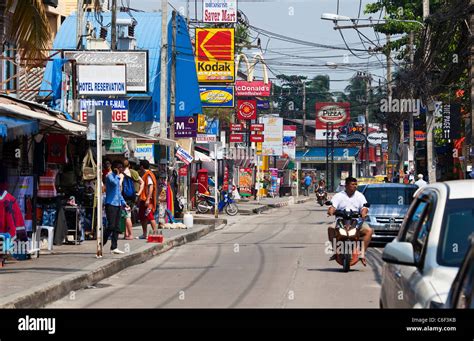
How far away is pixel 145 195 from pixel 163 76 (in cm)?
1027

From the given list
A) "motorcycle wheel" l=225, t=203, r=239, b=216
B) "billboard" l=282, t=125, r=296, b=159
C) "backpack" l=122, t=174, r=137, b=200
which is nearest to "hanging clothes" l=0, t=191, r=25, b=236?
"backpack" l=122, t=174, r=137, b=200

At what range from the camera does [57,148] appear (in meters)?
24.5

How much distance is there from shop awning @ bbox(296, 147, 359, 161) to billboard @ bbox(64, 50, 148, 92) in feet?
280

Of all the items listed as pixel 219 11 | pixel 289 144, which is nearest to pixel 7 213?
pixel 219 11

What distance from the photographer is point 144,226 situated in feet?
91.0

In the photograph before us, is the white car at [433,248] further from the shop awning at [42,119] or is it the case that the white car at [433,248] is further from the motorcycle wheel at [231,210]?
the motorcycle wheel at [231,210]

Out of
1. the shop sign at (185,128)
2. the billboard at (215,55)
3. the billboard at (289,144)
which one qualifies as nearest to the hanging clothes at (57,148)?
the shop sign at (185,128)

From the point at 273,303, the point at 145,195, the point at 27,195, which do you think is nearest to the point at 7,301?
the point at 273,303

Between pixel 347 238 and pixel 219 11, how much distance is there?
41.7m

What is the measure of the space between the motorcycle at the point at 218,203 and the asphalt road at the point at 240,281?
64.4ft

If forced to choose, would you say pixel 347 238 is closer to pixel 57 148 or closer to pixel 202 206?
pixel 57 148

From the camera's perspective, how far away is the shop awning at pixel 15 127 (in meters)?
17.2
